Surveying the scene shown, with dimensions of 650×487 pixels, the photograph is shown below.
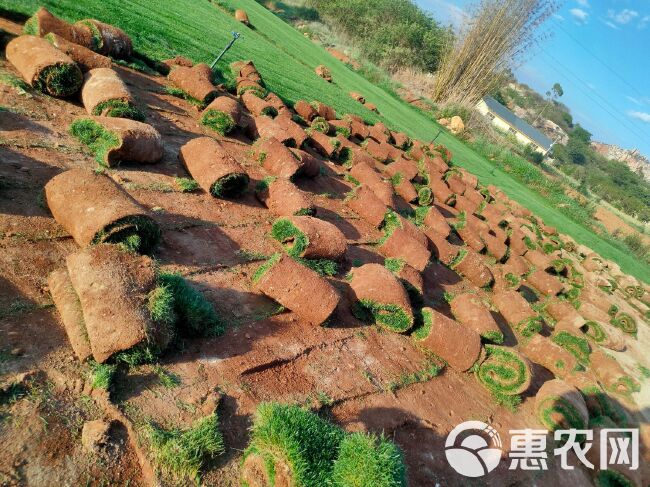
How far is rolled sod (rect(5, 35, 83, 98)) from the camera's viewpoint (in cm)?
560

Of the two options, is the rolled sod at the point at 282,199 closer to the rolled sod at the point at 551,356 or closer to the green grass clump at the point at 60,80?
the green grass clump at the point at 60,80

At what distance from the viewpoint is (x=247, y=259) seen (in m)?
4.95

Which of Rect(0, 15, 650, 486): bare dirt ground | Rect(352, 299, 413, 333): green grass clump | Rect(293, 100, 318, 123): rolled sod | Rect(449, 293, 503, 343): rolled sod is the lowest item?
Rect(0, 15, 650, 486): bare dirt ground

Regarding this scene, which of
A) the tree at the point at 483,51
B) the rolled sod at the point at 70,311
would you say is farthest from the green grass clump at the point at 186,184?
the tree at the point at 483,51

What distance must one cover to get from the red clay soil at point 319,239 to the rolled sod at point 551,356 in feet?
13.8

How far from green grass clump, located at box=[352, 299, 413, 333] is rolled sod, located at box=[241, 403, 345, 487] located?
7.28 feet

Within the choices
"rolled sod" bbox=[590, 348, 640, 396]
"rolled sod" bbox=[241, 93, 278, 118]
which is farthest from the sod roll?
"rolled sod" bbox=[590, 348, 640, 396]

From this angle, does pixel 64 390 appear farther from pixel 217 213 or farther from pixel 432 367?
pixel 432 367

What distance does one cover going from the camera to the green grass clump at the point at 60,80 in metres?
5.65

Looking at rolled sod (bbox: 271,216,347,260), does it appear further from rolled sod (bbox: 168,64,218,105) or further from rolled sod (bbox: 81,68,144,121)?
rolled sod (bbox: 168,64,218,105)

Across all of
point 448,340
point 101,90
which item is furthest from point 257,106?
point 448,340

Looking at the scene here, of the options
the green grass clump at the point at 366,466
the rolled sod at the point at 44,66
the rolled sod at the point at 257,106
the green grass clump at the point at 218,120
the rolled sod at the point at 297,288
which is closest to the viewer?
the green grass clump at the point at 366,466

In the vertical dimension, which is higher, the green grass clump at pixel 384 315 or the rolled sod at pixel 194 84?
the rolled sod at pixel 194 84

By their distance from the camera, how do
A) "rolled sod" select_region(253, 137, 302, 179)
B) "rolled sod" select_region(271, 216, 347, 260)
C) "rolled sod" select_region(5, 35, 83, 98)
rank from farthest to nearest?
"rolled sod" select_region(253, 137, 302, 179) → "rolled sod" select_region(5, 35, 83, 98) → "rolled sod" select_region(271, 216, 347, 260)
